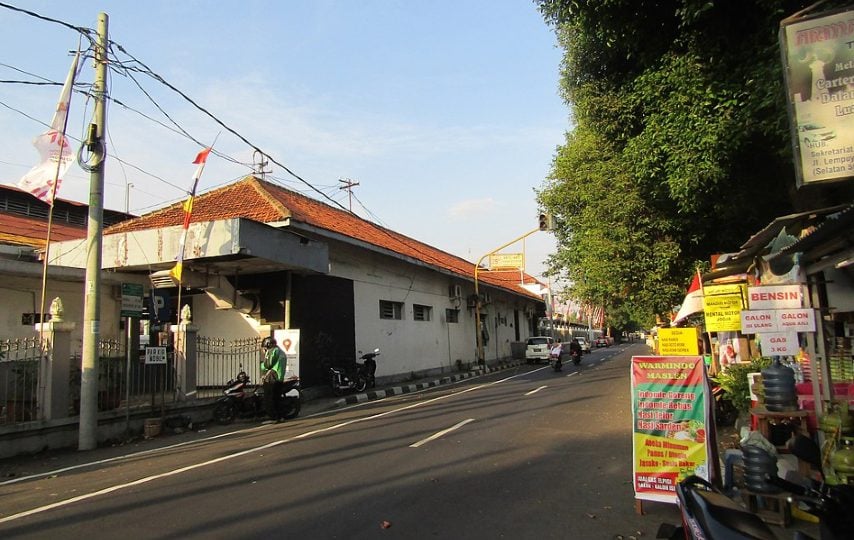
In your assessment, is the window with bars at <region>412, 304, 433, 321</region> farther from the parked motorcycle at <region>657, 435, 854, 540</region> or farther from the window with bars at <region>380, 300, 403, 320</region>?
the parked motorcycle at <region>657, 435, 854, 540</region>

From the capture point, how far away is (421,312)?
23.4m

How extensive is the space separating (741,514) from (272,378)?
1009cm

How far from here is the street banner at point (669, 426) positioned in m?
5.01

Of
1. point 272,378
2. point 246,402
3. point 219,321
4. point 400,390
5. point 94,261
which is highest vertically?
point 94,261

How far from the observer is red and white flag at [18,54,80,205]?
10.0m

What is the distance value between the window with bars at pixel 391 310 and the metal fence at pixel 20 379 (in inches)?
456

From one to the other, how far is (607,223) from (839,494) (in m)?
14.5

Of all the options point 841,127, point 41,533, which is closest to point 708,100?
point 841,127

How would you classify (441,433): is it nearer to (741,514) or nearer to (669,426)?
(669,426)

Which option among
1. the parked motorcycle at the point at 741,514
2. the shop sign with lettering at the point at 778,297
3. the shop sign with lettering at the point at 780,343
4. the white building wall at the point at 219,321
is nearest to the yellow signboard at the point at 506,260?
the white building wall at the point at 219,321

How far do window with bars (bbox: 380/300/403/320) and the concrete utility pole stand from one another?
1091 cm

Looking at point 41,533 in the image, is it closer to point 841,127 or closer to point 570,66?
point 841,127

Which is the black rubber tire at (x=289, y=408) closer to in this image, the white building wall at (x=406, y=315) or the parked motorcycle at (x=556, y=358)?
the white building wall at (x=406, y=315)

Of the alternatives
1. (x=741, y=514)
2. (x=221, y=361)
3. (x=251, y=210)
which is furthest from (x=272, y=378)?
(x=741, y=514)
